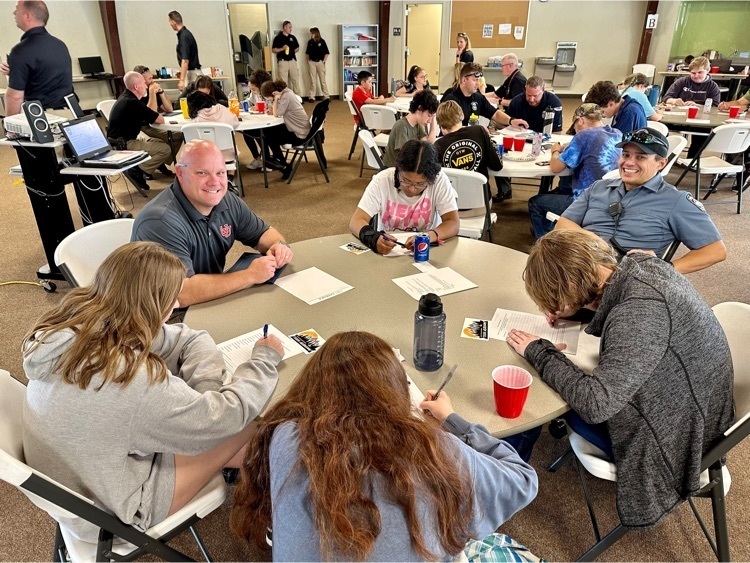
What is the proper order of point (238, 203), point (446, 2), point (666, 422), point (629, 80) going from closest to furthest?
point (666, 422), point (238, 203), point (629, 80), point (446, 2)

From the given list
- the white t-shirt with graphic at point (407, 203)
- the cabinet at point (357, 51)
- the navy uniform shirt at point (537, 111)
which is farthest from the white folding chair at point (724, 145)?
the cabinet at point (357, 51)

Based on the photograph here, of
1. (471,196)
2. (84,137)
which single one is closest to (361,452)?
(471,196)

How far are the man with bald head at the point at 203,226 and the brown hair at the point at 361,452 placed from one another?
101cm

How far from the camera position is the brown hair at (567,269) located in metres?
1.51

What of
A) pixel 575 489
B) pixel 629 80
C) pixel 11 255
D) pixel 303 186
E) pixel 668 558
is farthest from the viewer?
pixel 303 186

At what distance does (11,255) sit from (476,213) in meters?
3.71

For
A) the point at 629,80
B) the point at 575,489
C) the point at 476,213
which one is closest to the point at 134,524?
the point at 575,489

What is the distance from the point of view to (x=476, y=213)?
11.8 ft

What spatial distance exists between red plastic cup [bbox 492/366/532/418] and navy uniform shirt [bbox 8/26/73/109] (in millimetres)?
4656

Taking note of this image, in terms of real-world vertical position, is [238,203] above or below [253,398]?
above

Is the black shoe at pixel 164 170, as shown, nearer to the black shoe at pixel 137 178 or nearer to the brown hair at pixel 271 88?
the black shoe at pixel 137 178

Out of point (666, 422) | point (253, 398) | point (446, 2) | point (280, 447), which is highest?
point (446, 2)

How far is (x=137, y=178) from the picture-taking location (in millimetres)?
5742

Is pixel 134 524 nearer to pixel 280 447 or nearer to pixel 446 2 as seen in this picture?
pixel 280 447
